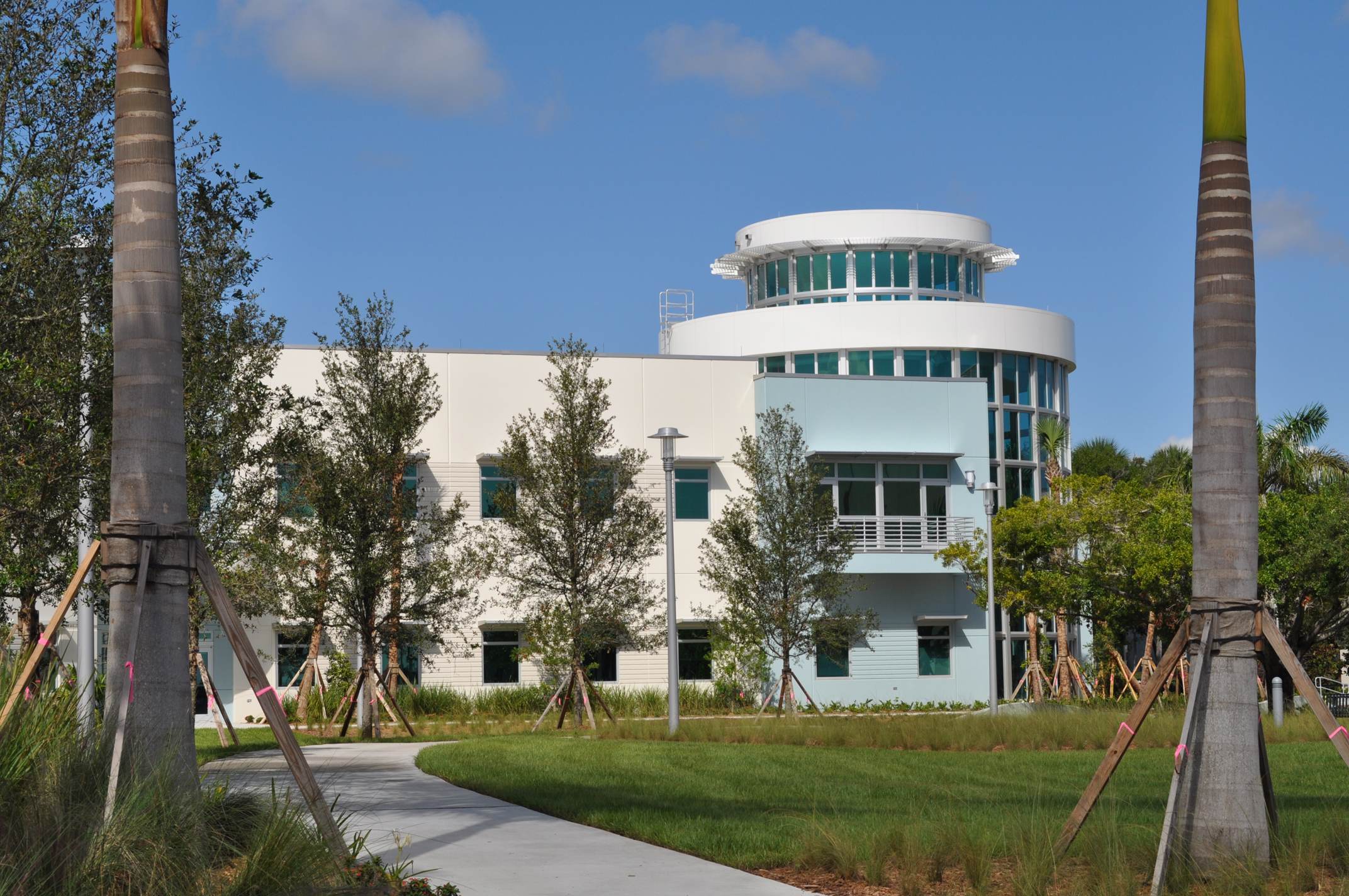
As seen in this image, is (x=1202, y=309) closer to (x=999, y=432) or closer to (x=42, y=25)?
(x=42, y=25)

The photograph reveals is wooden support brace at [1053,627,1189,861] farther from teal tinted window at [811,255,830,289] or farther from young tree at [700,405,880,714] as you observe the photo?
teal tinted window at [811,255,830,289]

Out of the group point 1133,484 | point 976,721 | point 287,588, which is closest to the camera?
point 976,721

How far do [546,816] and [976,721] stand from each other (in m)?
13.3

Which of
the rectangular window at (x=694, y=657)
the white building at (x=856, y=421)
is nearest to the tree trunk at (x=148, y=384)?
the white building at (x=856, y=421)

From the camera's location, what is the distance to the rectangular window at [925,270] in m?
48.1

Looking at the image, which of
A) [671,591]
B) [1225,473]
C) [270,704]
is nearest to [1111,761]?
[1225,473]

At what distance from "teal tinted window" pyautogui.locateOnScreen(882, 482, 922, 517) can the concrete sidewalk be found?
26925 mm

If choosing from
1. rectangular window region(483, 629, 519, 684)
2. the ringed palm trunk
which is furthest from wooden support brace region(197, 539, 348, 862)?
rectangular window region(483, 629, 519, 684)

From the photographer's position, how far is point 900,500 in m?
40.6

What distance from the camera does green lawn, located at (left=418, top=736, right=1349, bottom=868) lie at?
1027 cm

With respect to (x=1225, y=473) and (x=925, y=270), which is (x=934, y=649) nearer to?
(x=925, y=270)

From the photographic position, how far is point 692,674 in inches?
1529

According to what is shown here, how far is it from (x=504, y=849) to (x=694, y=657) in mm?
28910

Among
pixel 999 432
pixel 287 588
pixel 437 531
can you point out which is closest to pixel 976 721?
pixel 437 531
